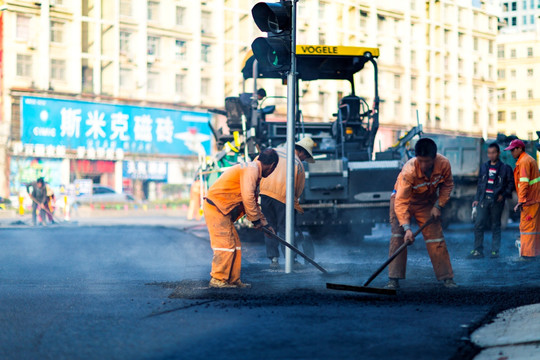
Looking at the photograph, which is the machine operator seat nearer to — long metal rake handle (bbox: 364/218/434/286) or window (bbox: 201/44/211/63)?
long metal rake handle (bbox: 364/218/434/286)

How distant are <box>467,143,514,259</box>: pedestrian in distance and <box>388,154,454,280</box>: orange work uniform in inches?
152

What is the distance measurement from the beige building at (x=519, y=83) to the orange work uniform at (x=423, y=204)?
75524 millimetres

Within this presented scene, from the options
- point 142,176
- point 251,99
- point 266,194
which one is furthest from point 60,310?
point 142,176

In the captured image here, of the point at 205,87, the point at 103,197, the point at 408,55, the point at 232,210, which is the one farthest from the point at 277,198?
the point at 408,55

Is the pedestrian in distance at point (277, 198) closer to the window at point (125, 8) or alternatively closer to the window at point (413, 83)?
the window at point (125, 8)

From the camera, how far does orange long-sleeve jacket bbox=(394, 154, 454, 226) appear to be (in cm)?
755

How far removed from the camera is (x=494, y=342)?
4918mm

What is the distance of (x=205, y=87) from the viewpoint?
53.2 m

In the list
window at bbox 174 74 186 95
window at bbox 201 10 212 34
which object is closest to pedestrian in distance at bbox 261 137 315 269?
window at bbox 174 74 186 95

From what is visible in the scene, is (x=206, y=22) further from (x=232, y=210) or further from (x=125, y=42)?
(x=232, y=210)

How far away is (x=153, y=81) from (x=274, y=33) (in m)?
43.1

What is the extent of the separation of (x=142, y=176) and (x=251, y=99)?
35347 millimetres

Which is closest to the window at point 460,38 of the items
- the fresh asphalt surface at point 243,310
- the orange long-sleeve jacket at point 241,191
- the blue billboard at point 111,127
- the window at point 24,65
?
the blue billboard at point 111,127

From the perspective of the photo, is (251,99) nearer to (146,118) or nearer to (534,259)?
(534,259)
